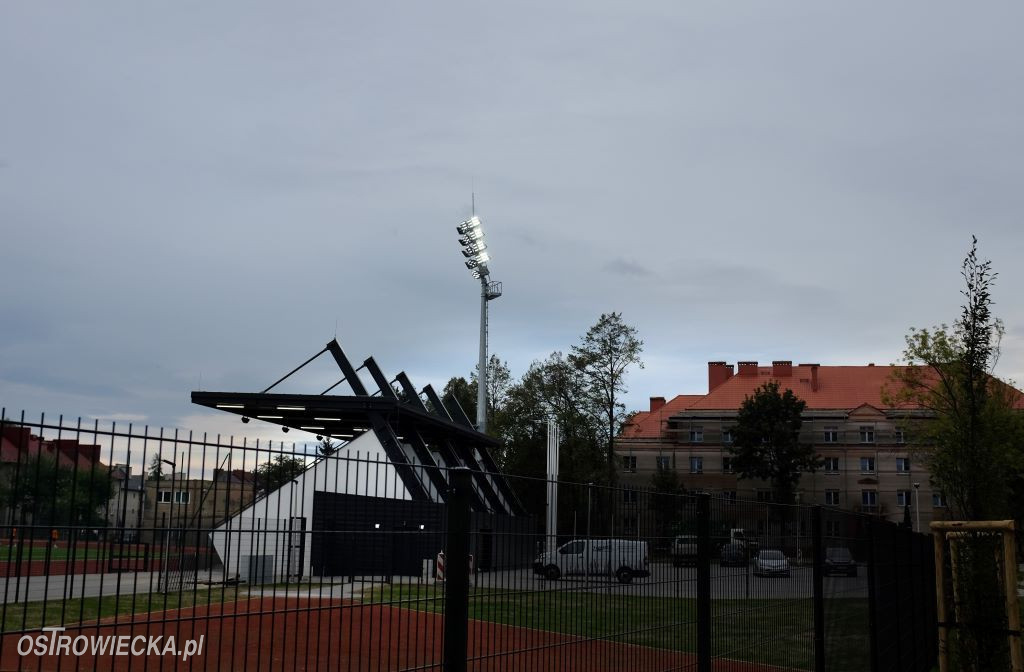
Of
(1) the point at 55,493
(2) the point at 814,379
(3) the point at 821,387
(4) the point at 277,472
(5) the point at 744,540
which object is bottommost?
(5) the point at 744,540

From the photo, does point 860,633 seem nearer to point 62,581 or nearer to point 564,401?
point 62,581

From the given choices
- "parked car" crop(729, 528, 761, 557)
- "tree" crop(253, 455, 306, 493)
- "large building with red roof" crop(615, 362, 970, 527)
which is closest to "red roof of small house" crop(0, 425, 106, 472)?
"tree" crop(253, 455, 306, 493)

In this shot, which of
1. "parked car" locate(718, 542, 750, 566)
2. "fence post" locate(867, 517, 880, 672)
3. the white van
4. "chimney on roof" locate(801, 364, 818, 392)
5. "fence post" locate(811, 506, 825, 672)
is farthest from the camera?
"chimney on roof" locate(801, 364, 818, 392)

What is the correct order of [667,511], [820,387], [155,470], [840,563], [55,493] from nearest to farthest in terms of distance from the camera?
[55,493], [155,470], [667,511], [840,563], [820,387]

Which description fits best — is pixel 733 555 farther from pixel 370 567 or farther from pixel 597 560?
pixel 370 567

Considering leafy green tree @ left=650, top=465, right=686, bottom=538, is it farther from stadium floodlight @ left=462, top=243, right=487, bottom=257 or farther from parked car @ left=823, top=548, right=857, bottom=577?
stadium floodlight @ left=462, top=243, right=487, bottom=257

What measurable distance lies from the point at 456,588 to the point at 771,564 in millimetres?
4728

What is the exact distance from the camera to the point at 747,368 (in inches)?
→ 3334

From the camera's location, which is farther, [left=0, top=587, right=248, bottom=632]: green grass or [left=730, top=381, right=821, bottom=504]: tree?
[left=730, top=381, right=821, bottom=504]: tree

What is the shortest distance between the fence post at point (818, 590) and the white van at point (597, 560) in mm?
2880

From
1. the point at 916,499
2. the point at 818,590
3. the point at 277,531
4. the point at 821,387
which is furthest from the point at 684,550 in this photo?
the point at 821,387

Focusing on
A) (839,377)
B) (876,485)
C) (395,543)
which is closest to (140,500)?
(395,543)

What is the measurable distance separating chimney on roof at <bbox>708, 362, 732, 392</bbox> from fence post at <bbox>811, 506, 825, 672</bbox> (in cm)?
7743

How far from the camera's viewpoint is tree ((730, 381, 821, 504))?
7219cm
